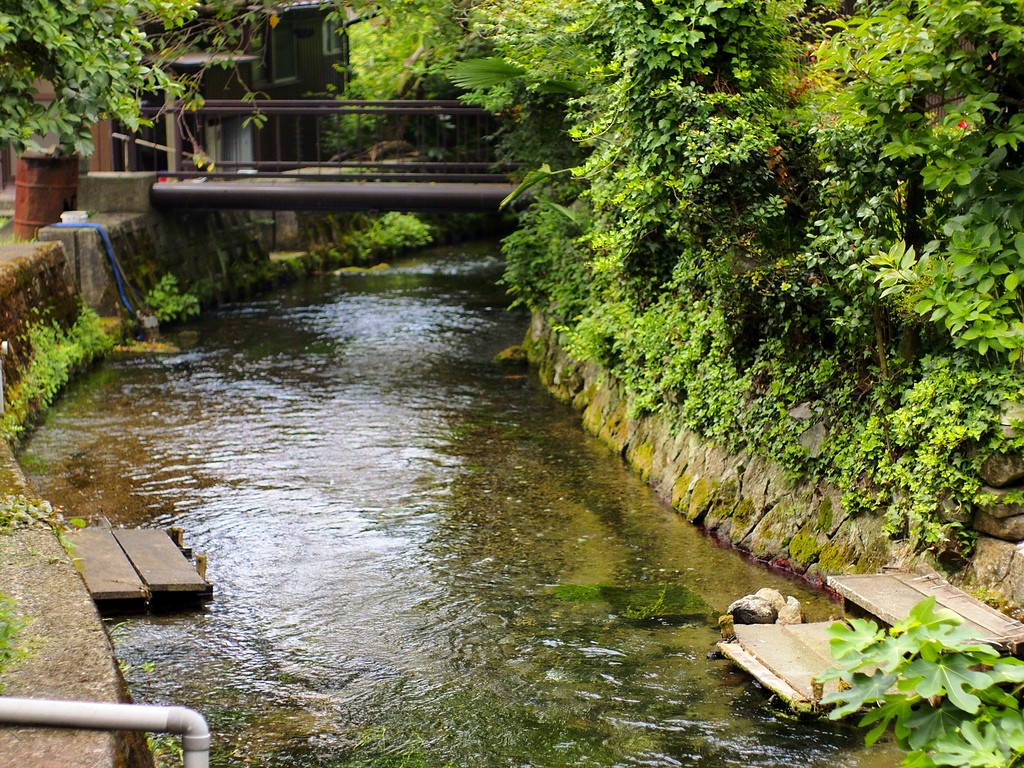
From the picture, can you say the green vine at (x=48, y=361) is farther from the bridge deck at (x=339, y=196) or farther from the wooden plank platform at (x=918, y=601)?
the wooden plank platform at (x=918, y=601)

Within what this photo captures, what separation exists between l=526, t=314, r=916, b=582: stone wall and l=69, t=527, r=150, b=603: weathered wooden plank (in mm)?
5027

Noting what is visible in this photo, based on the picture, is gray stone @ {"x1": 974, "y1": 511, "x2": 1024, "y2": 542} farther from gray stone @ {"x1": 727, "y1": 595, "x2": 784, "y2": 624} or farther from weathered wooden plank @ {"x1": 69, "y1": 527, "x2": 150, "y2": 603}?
weathered wooden plank @ {"x1": 69, "y1": 527, "x2": 150, "y2": 603}

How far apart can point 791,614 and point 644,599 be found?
1.31m

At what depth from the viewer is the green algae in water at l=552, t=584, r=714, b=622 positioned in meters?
8.96

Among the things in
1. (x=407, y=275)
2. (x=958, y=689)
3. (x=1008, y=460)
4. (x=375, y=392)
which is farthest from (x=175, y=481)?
(x=407, y=275)

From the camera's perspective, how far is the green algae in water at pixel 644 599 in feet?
29.4

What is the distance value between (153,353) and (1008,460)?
1430 cm

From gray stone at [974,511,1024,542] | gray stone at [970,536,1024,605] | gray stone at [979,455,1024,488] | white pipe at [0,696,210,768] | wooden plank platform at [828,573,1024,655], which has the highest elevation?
white pipe at [0,696,210,768]

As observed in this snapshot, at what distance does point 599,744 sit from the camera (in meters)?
6.90

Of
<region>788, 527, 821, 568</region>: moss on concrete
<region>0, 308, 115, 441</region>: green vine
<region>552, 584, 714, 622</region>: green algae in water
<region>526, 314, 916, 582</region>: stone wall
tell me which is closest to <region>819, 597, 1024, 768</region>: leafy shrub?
<region>526, 314, 916, 582</region>: stone wall

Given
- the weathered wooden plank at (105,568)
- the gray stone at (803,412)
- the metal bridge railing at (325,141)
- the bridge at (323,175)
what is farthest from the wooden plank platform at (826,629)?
the metal bridge railing at (325,141)

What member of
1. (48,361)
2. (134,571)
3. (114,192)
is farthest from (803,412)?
(114,192)

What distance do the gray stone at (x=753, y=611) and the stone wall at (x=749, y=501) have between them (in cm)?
88

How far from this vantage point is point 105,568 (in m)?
9.17
